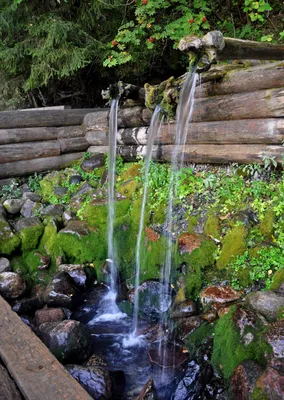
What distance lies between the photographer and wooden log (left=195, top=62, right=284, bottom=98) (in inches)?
199

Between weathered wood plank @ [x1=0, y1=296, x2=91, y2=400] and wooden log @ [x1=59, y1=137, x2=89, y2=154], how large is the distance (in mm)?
5858

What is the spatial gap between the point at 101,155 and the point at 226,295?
516 centimetres

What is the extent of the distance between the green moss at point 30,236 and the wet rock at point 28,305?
1155mm

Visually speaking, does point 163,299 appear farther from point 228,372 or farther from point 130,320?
point 228,372

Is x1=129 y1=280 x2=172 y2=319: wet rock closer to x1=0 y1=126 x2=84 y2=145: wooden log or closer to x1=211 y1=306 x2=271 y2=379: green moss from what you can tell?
x1=211 y1=306 x2=271 y2=379: green moss

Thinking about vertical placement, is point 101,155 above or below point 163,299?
above

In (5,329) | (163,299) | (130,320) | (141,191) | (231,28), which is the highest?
(231,28)

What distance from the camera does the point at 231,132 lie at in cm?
570

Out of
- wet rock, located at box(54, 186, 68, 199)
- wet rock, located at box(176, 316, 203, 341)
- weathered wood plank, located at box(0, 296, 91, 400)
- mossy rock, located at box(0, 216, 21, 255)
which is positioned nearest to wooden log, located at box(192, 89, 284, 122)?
wet rock, located at box(176, 316, 203, 341)

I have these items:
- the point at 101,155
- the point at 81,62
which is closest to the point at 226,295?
the point at 101,155

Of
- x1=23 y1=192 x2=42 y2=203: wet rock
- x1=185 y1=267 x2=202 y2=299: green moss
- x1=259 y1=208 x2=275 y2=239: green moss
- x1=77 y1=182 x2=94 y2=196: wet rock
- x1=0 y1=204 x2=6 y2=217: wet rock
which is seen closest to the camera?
x1=259 y1=208 x2=275 y2=239: green moss

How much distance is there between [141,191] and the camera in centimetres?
657

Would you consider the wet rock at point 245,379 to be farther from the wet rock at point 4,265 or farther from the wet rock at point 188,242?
the wet rock at point 4,265

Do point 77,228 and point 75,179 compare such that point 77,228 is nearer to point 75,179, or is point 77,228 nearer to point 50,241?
point 50,241
